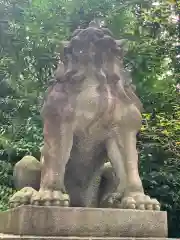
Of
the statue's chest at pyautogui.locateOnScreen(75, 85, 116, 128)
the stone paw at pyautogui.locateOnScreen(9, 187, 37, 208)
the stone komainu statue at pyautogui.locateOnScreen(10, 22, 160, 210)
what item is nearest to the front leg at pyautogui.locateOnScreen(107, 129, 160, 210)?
the stone komainu statue at pyautogui.locateOnScreen(10, 22, 160, 210)

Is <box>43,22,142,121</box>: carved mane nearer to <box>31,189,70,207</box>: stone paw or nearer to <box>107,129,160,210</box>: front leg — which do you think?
<box>107,129,160,210</box>: front leg

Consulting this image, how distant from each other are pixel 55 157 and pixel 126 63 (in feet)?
17.5

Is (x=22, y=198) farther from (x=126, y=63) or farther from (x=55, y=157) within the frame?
(x=126, y=63)

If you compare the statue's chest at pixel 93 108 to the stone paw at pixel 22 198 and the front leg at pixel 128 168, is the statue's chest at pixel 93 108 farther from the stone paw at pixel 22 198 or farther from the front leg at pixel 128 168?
the stone paw at pixel 22 198

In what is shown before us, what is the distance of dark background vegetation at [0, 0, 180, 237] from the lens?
7.86 meters

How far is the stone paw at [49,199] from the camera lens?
296 centimetres

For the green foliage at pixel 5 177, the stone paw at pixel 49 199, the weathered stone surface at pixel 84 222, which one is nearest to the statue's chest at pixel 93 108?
the stone paw at pixel 49 199

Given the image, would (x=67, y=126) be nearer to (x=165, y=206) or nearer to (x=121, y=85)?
(x=121, y=85)

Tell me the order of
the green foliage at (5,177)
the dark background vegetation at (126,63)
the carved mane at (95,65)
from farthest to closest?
1. the dark background vegetation at (126,63)
2. the green foliage at (5,177)
3. the carved mane at (95,65)

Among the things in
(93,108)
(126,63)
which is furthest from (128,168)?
A: (126,63)

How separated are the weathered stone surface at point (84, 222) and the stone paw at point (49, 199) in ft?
0.35

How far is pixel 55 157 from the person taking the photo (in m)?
3.26

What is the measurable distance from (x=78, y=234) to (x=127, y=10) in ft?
23.1

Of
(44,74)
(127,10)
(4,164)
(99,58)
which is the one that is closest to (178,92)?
(127,10)
